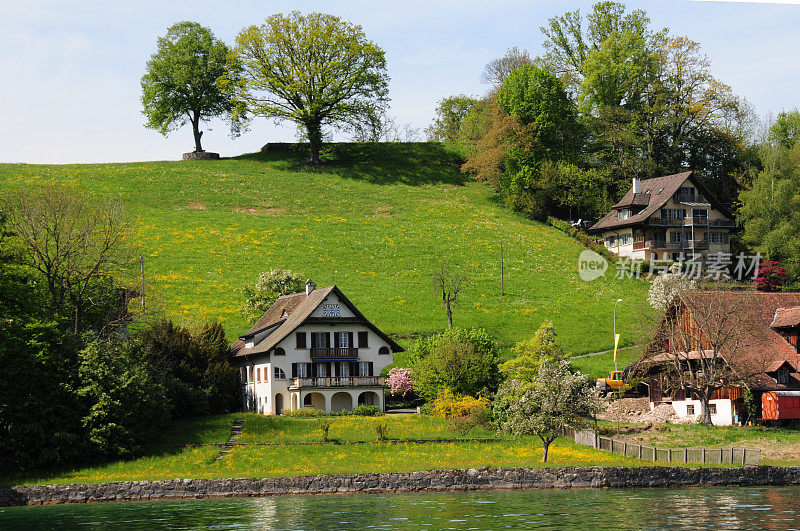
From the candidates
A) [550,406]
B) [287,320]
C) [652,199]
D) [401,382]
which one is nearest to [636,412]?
[401,382]

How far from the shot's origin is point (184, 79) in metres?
143

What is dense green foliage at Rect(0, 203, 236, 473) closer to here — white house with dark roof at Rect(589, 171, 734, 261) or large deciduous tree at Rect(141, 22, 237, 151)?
white house with dark roof at Rect(589, 171, 734, 261)

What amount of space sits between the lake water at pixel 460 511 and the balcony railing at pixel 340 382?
2661 centimetres

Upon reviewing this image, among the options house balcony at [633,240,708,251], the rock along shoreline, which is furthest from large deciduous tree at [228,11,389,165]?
the rock along shoreline

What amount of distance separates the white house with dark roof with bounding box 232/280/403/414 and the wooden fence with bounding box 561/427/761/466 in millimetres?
21577

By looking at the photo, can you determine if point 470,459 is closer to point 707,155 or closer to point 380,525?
point 380,525

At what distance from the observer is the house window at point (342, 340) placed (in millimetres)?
74875

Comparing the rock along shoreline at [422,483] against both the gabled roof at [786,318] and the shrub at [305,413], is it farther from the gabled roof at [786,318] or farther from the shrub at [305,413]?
the gabled roof at [786,318]

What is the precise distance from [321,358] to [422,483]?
28.3 m

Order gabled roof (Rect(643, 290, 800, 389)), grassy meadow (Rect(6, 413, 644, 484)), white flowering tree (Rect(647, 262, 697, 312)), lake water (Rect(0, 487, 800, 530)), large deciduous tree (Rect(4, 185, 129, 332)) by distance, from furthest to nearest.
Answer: white flowering tree (Rect(647, 262, 697, 312)) < gabled roof (Rect(643, 290, 800, 389)) < large deciduous tree (Rect(4, 185, 129, 332)) < grassy meadow (Rect(6, 413, 644, 484)) < lake water (Rect(0, 487, 800, 530))

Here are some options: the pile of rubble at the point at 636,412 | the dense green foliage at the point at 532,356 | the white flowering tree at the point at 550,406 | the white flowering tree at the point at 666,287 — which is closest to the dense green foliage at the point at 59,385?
the white flowering tree at the point at 550,406

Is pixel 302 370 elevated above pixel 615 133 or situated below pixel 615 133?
below

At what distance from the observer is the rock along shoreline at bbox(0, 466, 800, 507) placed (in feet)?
152

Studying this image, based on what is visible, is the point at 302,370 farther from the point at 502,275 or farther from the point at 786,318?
the point at 786,318
